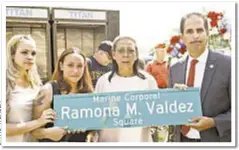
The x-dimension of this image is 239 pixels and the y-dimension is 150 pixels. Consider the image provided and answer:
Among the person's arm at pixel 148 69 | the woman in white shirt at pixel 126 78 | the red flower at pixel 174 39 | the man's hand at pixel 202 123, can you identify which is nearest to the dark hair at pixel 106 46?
the woman in white shirt at pixel 126 78

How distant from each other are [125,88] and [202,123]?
1.27 feet

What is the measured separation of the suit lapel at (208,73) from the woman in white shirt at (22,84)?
0.71m

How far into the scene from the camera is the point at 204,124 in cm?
220

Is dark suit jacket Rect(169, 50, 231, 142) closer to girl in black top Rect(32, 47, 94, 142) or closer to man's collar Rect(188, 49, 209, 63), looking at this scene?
man's collar Rect(188, 49, 209, 63)

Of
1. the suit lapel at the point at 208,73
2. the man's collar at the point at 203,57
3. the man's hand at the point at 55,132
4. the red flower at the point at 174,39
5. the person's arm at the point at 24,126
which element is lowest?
the man's hand at the point at 55,132

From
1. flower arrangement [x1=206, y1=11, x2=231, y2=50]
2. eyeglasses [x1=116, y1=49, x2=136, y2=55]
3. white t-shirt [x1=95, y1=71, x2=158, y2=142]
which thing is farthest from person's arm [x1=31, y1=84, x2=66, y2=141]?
flower arrangement [x1=206, y1=11, x2=231, y2=50]

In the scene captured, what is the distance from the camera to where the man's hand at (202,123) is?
2191 mm

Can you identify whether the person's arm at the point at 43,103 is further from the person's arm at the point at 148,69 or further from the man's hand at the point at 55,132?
the person's arm at the point at 148,69

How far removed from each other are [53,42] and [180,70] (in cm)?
60

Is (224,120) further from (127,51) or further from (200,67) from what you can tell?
(127,51)

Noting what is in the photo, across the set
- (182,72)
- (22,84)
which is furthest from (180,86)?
(22,84)
